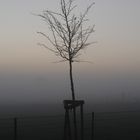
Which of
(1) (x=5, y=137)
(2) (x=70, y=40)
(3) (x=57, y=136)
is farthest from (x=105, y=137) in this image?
(2) (x=70, y=40)

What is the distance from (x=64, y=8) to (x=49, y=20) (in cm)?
80

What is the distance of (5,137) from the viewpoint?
20.8 metres

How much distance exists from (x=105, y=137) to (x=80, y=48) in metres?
6.08

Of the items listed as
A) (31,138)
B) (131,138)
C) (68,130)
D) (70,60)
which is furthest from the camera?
(31,138)

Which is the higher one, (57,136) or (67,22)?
(67,22)

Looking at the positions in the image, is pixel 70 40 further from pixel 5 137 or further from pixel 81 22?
pixel 5 137

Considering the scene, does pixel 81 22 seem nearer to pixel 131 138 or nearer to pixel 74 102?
pixel 74 102

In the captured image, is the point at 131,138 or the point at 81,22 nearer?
the point at 81,22

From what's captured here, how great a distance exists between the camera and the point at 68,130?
13.9 metres

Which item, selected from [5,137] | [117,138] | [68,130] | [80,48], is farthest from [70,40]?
[5,137]

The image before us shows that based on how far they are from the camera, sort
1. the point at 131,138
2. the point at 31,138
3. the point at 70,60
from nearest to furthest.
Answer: the point at 70,60 → the point at 131,138 → the point at 31,138

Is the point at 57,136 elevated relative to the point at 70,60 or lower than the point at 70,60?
lower

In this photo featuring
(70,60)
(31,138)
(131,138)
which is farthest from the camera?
(31,138)

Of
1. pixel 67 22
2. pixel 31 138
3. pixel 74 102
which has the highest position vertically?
pixel 67 22
